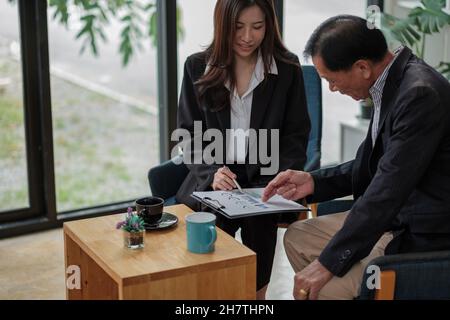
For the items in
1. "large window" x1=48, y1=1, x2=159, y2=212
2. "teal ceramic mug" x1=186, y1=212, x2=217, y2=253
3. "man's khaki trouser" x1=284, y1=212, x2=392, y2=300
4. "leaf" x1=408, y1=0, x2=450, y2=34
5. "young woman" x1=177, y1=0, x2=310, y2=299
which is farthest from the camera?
"leaf" x1=408, y1=0, x2=450, y2=34

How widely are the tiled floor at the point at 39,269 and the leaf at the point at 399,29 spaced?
1418mm

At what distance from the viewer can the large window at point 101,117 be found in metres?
3.51

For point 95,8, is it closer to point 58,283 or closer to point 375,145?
point 58,283

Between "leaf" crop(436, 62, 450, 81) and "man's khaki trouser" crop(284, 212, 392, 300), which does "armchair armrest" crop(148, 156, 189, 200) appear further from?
"leaf" crop(436, 62, 450, 81)

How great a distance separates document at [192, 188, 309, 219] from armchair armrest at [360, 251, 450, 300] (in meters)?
0.47

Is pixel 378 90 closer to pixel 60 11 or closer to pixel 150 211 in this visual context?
pixel 150 211

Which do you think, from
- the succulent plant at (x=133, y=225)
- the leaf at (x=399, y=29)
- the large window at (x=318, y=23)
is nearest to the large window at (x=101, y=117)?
the large window at (x=318, y=23)

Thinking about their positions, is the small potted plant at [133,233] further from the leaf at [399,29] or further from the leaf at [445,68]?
the leaf at [445,68]

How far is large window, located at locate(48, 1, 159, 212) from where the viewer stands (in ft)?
11.5

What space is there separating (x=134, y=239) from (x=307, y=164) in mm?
1197


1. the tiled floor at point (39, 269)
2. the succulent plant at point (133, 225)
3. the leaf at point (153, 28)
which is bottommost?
the tiled floor at point (39, 269)

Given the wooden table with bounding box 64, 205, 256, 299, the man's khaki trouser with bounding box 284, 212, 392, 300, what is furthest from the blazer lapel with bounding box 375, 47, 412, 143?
the wooden table with bounding box 64, 205, 256, 299

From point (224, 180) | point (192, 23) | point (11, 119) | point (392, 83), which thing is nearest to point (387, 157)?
point (392, 83)

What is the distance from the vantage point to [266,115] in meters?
2.61
